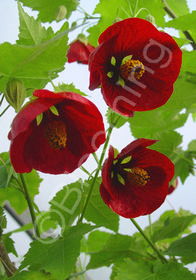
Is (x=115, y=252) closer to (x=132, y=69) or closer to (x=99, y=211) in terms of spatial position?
(x=99, y=211)

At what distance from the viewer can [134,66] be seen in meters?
0.40

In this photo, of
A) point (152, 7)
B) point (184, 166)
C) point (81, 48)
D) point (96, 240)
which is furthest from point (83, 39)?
point (96, 240)

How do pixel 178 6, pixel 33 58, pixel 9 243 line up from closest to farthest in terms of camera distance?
pixel 33 58, pixel 9 243, pixel 178 6

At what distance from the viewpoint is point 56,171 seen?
1.21ft

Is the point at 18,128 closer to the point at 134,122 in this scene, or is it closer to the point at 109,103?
the point at 109,103

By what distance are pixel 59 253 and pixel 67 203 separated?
11cm

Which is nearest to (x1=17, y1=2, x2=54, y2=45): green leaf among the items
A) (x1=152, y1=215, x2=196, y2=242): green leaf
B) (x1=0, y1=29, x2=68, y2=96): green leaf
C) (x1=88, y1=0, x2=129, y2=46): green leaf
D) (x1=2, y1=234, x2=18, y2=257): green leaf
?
(x1=0, y1=29, x2=68, y2=96): green leaf

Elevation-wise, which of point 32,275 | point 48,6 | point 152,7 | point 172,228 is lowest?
point 172,228

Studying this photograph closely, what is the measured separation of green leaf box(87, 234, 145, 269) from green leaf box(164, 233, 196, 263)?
0.32 ft

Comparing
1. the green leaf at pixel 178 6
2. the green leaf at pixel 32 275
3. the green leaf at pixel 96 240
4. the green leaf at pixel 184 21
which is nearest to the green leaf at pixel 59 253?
the green leaf at pixel 32 275

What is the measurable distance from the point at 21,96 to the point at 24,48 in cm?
6

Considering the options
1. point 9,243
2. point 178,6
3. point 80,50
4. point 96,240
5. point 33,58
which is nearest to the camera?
point 33,58

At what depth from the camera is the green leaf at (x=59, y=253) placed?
0.34 meters

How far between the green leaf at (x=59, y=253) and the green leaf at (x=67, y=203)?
7 cm
